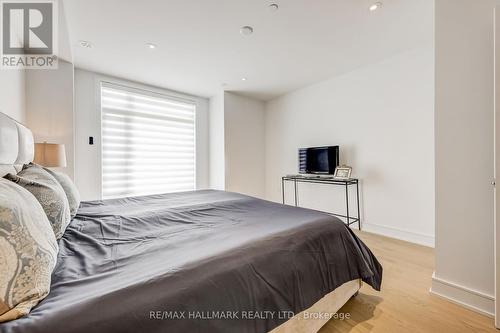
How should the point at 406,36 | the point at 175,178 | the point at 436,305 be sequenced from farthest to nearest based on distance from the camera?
the point at 175,178 → the point at 406,36 → the point at 436,305

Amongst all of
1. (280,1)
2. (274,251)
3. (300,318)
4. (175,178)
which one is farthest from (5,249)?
(175,178)

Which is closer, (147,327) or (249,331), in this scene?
(147,327)

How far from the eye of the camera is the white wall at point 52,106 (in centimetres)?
268

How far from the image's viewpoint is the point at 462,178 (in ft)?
5.37

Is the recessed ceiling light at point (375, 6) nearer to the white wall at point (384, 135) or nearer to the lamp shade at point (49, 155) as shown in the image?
the white wall at point (384, 135)

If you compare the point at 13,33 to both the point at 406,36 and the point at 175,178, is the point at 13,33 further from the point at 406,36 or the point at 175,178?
the point at 406,36

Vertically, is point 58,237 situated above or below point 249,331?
above

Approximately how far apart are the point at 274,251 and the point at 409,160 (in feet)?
8.98

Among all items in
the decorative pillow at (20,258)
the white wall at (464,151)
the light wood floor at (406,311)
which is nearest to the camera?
the decorative pillow at (20,258)

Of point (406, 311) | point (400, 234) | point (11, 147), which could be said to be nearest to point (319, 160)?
point (400, 234)

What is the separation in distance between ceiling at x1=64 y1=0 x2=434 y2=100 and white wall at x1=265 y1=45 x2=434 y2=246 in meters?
0.28

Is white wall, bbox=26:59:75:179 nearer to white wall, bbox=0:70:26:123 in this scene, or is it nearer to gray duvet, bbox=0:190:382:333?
white wall, bbox=0:70:26:123

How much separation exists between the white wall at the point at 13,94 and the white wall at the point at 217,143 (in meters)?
2.80

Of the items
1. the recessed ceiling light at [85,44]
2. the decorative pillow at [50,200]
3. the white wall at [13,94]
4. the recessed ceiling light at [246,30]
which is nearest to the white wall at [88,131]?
the white wall at [13,94]
